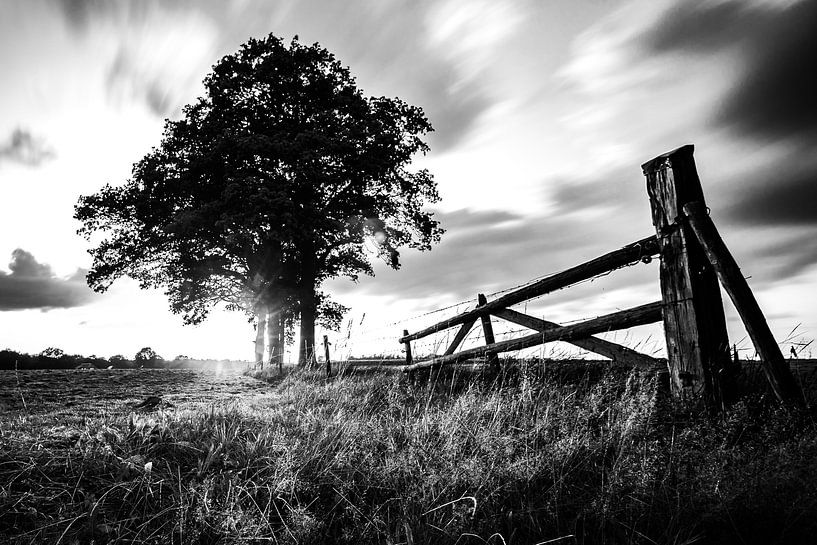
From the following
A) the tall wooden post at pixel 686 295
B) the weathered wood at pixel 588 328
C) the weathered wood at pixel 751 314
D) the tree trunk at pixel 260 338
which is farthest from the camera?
the tree trunk at pixel 260 338

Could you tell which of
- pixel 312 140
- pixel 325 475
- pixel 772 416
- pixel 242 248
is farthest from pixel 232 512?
pixel 242 248

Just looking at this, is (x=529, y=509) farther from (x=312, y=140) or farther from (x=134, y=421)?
(x=312, y=140)

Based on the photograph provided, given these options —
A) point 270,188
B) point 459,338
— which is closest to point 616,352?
point 459,338

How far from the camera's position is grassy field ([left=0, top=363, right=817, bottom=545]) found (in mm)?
2250

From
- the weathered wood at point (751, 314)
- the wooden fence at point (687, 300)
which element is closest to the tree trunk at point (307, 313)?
the wooden fence at point (687, 300)

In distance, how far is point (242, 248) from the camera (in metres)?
16.9

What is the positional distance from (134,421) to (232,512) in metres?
1.69

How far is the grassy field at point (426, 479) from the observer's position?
2.25m

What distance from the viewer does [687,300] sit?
3.62m

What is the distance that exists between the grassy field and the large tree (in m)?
12.5

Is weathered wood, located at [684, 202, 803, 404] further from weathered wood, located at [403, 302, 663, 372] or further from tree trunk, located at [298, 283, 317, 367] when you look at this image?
tree trunk, located at [298, 283, 317, 367]

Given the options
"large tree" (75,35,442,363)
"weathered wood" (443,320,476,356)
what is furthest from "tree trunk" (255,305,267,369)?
"weathered wood" (443,320,476,356)

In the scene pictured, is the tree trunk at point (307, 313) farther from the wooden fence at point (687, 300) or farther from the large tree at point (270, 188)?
the wooden fence at point (687, 300)

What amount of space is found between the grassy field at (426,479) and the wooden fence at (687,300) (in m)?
0.26
